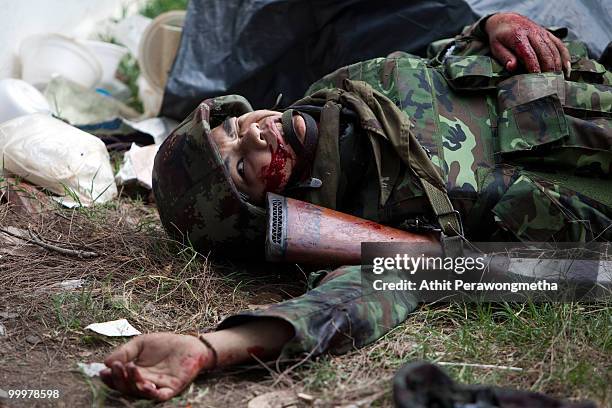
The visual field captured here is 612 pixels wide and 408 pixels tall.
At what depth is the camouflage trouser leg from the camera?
231 centimetres

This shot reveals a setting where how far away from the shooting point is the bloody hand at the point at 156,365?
2.12 metres

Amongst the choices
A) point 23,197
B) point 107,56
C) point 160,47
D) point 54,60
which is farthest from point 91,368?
point 107,56

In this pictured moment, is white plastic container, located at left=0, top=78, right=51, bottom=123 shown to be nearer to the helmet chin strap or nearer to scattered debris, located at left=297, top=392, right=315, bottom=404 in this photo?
the helmet chin strap

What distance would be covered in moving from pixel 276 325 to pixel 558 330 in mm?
878

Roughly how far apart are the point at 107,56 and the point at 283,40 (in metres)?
1.61

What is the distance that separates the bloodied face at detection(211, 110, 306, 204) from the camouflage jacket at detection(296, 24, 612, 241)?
12 cm

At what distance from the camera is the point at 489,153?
309 centimetres

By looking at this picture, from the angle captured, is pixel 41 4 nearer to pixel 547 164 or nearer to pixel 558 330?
pixel 547 164

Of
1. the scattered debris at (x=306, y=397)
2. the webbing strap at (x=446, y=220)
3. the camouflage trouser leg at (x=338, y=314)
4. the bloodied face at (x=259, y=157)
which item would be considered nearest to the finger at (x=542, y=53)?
the webbing strap at (x=446, y=220)

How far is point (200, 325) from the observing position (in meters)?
2.78

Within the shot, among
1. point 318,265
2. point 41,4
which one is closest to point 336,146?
point 318,265

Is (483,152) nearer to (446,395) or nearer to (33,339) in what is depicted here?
(446,395)

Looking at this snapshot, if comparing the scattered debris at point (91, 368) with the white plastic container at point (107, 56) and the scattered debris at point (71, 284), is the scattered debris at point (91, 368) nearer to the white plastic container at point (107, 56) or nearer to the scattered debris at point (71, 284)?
the scattered debris at point (71, 284)

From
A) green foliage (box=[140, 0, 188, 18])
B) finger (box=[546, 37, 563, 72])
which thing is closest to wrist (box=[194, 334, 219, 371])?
finger (box=[546, 37, 563, 72])
